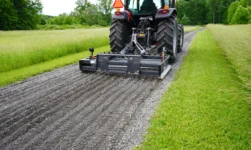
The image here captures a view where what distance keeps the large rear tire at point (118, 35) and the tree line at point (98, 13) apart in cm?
3653

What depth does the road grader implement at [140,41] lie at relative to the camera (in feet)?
18.2

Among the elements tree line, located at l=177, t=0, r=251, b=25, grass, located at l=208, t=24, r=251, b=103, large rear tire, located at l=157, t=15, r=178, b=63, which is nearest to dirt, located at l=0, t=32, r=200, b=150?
large rear tire, located at l=157, t=15, r=178, b=63

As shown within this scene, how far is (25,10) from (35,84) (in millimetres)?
41339

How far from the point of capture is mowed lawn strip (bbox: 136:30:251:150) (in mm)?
2641

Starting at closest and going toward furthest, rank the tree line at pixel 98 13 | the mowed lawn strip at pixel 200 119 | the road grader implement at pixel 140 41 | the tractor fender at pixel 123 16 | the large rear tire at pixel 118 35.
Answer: the mowed lawn strip at pixel 200 119, the road grader implement at pixel 140 41, the tractor fender at pixel 123 16, the large rear tire at pixel 118 35, the tree line at pixel 98 13

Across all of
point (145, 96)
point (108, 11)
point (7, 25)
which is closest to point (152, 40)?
point (145, 96)

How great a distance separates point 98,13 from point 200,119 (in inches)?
2450

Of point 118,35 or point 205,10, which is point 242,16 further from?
point 118,35

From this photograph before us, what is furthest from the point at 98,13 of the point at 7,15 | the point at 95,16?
the point at 7,15

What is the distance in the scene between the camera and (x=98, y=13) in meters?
62.2

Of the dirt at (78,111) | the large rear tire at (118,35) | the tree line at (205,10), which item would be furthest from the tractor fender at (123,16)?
the tree line at (205,10)

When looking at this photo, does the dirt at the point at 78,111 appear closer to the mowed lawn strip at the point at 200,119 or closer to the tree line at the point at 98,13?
the mowed lawn strip at the point at 200,119

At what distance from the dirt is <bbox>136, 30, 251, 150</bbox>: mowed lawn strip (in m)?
0.22

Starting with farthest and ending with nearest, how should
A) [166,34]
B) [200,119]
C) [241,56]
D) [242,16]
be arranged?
[242,16] < [166,34] < [241,56] < [200,119]
